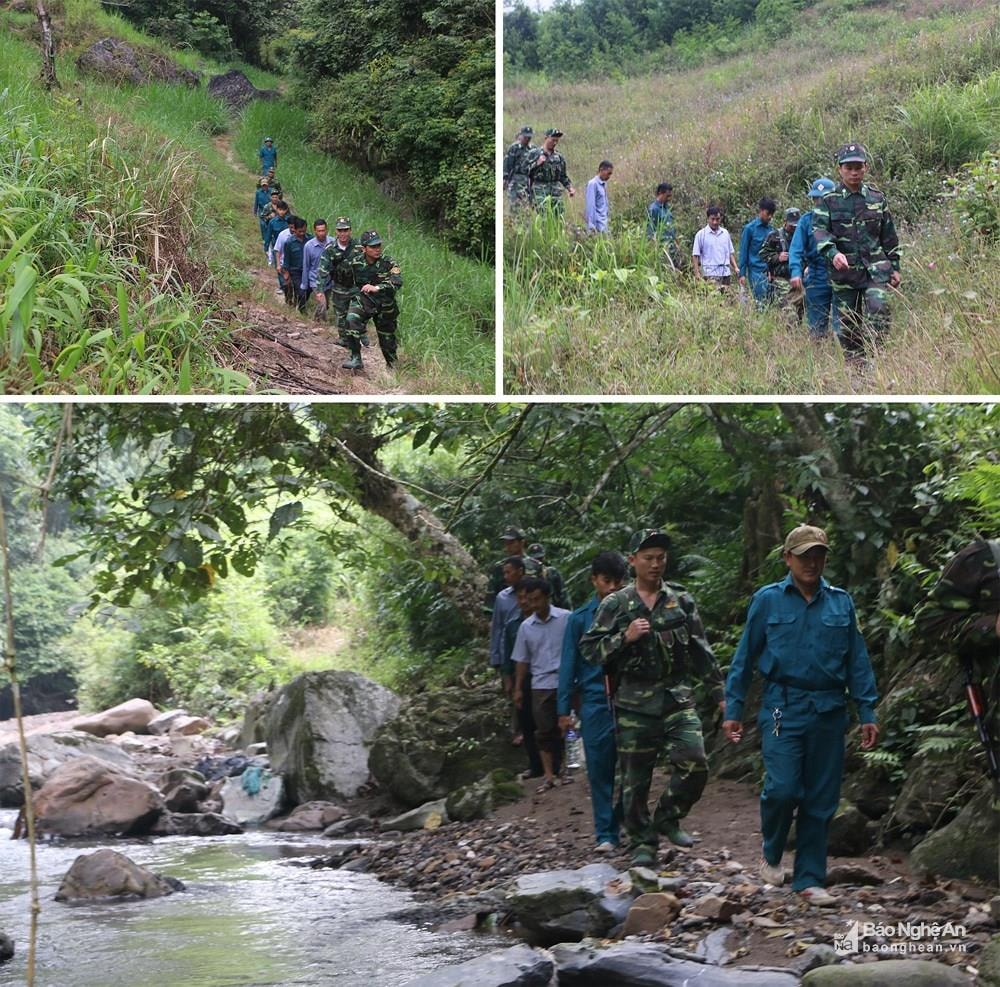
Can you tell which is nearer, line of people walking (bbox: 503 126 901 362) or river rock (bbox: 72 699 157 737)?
line of people walking (bbox: 503 126 901 362)

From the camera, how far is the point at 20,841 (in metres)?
8.23

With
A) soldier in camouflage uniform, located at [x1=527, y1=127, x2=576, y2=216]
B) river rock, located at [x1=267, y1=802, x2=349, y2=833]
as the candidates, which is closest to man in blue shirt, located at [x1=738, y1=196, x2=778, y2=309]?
soldier in camouflage uniform, located at [x1=527, y1=127, x2=576, y2=216]

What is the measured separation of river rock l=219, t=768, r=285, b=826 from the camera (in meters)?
8.66

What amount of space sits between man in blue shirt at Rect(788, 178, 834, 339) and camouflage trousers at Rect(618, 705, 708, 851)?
8.24ft

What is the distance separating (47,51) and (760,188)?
15.5 feet

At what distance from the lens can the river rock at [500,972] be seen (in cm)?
421

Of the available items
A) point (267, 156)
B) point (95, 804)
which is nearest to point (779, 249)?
point (267, 156)

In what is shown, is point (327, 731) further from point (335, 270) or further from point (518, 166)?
point (518, 166)

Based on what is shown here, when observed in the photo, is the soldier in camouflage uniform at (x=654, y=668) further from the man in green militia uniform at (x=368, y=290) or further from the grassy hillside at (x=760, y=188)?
the man in green militia uniform at (x=368, y=290)

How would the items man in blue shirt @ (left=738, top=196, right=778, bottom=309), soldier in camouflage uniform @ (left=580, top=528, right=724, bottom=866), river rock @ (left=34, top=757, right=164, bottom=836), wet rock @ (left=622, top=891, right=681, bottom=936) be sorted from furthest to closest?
river rock @ (left=34, top=757, right=164, bottom=836) → man in blue shirt @ (left=738, top=196, right=778, bottom=309) → soldier in camouflage uniform @ (left=580, top=528, right=724, bottom=866) → wet rock @ (left=622, top=891, right=681, bottom=936)

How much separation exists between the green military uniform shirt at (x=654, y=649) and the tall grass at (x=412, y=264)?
65.8 inches

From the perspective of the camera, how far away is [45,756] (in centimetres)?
948

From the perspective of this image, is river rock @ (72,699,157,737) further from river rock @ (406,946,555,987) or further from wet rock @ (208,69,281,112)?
river rock @ (406,946,555,987)

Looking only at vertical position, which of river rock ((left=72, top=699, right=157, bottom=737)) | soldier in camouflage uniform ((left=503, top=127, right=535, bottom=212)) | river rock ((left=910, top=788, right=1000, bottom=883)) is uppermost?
soldier in camouflage uniform ((left=503, top=127, right=535, bottom=212))
